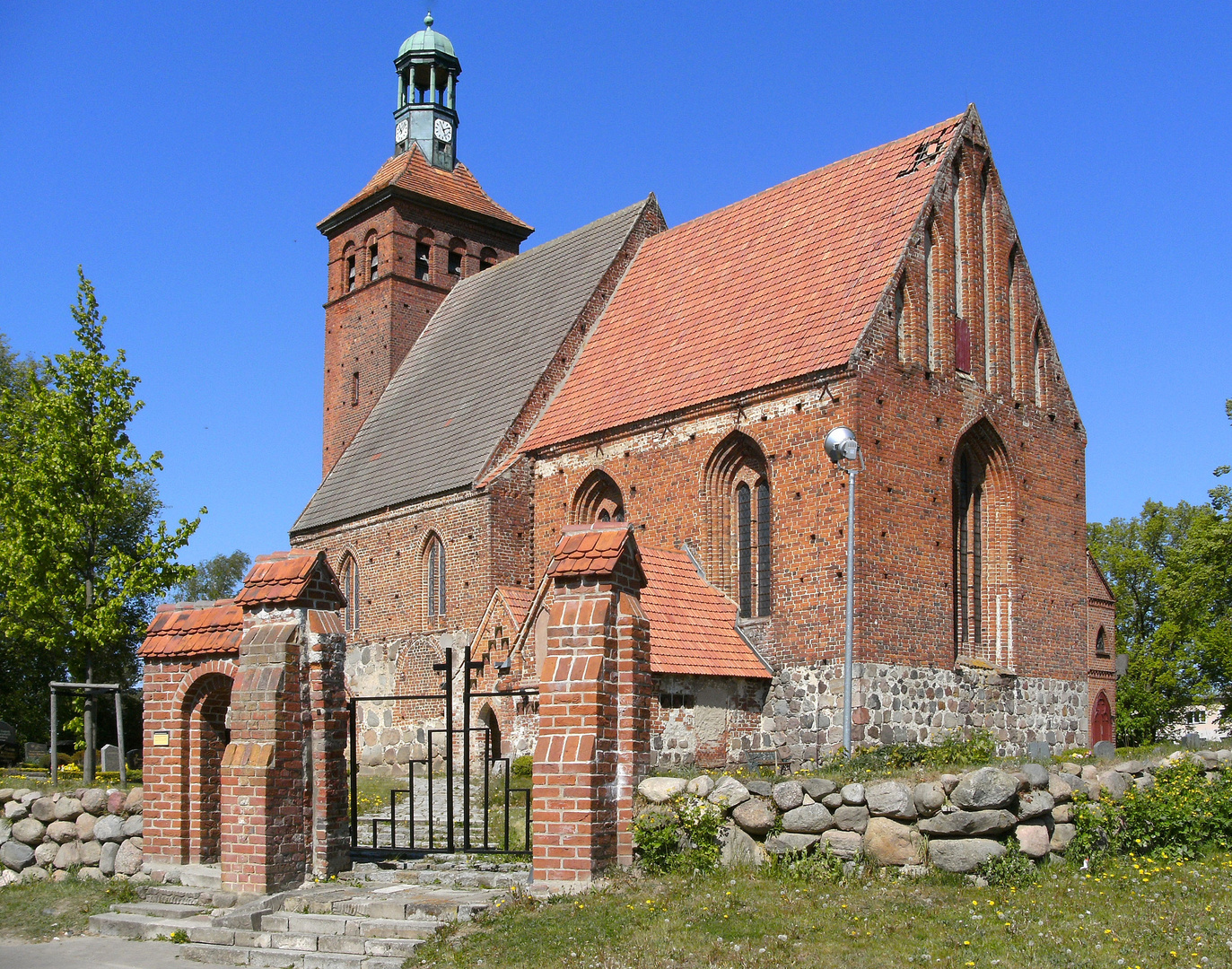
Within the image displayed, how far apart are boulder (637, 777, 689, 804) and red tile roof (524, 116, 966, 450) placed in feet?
30.2

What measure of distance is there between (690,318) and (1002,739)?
9237mm

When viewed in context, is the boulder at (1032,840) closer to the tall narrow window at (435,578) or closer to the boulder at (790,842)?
the boulder at (790,842)

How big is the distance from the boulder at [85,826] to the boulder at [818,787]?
833 centimetres

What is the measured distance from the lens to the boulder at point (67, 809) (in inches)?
562

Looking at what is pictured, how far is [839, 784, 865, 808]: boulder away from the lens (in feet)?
34.4

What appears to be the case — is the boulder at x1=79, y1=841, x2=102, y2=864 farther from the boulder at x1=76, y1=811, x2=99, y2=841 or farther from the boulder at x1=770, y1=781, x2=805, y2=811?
the boulder at x1=770, y1=781, x2=805, y2=811

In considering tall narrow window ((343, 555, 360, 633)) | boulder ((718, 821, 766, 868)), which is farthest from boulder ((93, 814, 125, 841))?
tall narrow window ((343, 555, 360, 633))

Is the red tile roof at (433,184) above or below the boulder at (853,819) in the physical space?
above

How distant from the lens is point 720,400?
796 inches

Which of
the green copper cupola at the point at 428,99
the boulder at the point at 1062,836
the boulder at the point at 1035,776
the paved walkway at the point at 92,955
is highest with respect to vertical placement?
the green copper cupola at the point at 428,99

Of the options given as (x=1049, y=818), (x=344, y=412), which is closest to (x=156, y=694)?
(x=1049, y=818)

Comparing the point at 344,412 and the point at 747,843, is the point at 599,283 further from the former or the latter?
the point at 747,843

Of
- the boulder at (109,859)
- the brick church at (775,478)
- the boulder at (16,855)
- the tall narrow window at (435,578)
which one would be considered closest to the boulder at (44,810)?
the boulder at (16,855)

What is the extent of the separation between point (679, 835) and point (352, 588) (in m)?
19.0
